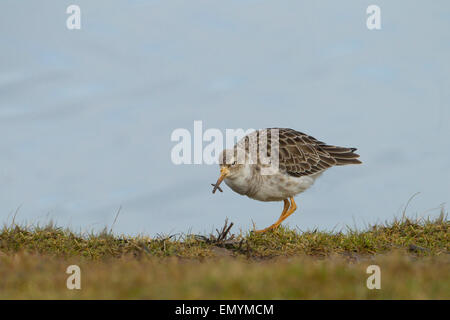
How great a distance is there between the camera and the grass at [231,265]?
591 cm

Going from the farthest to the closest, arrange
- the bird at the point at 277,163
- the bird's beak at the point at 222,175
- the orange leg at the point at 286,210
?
the orange leg at the point at 286,210
the bird at the point at 277,163
the bird's beak at the point at 222,175

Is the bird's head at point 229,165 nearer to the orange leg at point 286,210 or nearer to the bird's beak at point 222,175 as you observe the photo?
the bird's beak at point 222,175

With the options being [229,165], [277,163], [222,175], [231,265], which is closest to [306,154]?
[277,163]

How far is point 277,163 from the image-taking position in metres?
11.6

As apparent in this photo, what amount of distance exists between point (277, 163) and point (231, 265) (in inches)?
200

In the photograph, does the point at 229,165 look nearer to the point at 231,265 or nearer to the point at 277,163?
the point at 277,163

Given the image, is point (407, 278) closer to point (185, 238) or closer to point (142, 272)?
point (142, 272)

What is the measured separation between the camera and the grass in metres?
5.91

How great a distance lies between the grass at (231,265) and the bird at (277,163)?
1.11 m

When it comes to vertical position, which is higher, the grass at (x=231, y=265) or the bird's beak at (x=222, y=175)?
the bird's beak at (x=222, y=175)

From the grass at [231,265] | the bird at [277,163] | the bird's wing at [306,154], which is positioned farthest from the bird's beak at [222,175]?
the bird's wing at [306,154]

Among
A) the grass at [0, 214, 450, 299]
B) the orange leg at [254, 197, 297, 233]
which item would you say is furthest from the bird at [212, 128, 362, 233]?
the grass at [0, 214, 450, 299]
